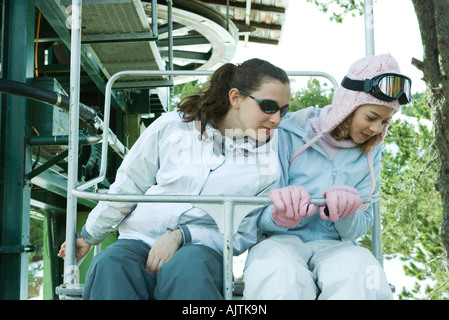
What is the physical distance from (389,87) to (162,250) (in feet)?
3.39

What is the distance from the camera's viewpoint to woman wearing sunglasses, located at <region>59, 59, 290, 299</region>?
2018mm

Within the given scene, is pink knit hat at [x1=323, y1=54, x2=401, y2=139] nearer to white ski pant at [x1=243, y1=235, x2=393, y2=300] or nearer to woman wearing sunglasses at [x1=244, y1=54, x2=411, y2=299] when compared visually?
woman wearing sunglasses at [x1=244, y1=54, x2=411, y2=299]

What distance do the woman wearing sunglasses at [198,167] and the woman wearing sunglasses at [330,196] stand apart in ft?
0.46

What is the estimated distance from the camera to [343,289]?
1.73 meters

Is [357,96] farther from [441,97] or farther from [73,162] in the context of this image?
[441,97]

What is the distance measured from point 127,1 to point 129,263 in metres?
3.55

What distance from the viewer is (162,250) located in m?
1.91

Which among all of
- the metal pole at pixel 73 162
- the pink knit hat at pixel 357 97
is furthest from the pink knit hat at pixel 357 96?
the metal pole at pixel 73 162

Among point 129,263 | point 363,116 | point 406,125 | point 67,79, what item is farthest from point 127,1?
point 406,125

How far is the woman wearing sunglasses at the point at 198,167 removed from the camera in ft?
6.62

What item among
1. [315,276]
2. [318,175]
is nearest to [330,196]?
[315,276]

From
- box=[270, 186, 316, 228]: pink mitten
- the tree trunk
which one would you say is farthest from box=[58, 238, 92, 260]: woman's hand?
the tree trunk

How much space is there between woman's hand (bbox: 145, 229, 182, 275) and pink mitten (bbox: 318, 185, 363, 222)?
0.50m
